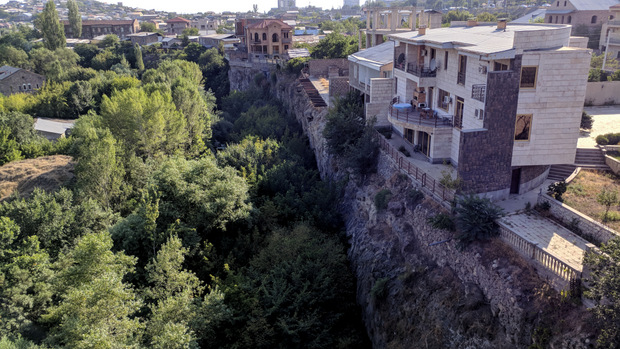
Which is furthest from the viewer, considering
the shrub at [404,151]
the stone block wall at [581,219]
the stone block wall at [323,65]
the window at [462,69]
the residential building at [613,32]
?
the stone block wall at [323,65]

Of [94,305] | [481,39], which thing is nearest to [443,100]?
[481,39]

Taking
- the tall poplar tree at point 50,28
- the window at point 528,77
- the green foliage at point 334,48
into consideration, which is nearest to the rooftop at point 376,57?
the window at point 528,77

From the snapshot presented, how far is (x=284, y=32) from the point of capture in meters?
79.1

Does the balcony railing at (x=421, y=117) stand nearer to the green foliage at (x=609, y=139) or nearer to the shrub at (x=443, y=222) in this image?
the green foliage at (x=609, y=139)

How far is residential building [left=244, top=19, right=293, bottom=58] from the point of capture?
254 feet

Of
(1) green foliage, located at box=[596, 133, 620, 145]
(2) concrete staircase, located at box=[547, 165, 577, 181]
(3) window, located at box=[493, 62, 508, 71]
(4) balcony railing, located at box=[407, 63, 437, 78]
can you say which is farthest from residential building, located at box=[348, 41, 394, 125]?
(1) green foliage, located at box=[596, 133, 620, 145]

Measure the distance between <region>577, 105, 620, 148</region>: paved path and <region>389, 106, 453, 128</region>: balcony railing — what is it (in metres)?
7.58

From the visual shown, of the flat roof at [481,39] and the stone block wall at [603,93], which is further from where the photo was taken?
the stone block wall at [603,93]

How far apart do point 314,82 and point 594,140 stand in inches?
1303

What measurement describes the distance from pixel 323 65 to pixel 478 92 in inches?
1454

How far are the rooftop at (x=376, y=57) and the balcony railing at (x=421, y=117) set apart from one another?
651 centimetres

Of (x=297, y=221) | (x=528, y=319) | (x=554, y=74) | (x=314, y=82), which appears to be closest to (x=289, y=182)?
(x=297, y=221)

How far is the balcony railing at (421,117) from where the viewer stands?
88.8 ft

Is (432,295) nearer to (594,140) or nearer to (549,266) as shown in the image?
(549,266)
